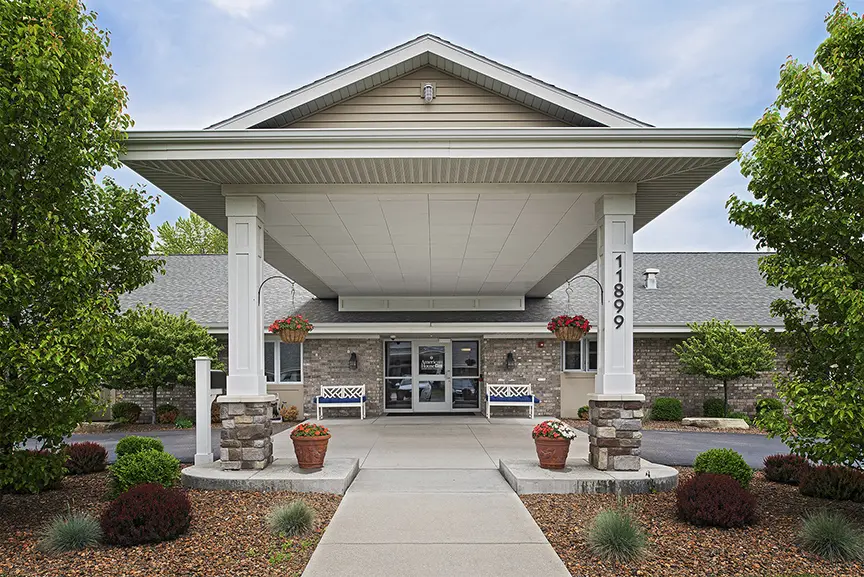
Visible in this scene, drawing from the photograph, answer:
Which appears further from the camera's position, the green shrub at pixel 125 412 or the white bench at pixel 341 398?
the white bench at pixel 341 398

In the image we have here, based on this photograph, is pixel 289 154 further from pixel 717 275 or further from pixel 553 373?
pixel 717 275

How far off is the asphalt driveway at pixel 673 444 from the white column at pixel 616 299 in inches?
104

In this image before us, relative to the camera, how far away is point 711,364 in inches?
585

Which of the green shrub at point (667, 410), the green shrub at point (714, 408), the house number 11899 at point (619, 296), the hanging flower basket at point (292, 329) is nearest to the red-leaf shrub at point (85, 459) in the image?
the hanging flower basket at point (292, 329)

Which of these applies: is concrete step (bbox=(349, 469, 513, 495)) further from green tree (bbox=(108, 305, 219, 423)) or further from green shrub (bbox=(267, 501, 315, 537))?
green tree (bbox=(108, 305, 219, 423))

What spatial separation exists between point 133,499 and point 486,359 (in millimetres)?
12238

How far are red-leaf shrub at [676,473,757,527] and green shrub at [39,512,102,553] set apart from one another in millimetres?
5403

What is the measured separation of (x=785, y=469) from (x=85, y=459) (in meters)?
9.43

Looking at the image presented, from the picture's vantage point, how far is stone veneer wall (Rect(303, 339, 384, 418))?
671 inches

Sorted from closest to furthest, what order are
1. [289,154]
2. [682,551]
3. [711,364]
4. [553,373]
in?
[682,551] < [289,154] < [711,364] < [553,373]

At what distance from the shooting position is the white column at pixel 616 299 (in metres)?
7.61

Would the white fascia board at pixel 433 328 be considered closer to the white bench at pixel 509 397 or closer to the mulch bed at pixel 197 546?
the white bench at pixel 509 397

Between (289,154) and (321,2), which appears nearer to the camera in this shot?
(289,154)

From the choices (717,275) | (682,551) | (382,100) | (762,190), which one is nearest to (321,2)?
(382,100)
